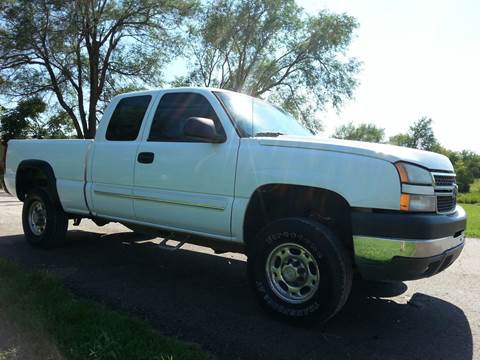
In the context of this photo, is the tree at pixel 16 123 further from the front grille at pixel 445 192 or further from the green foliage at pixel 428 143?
the green foliage at pixel 428 143

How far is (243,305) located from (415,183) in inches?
75.4

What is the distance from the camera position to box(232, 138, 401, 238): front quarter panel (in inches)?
135

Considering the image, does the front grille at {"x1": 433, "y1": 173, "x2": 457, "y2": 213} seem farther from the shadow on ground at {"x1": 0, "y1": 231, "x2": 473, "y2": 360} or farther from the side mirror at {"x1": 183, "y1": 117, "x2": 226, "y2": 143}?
the side mirror at {"x1": 183, "y1": 117, "x2": 226, "y2": 143}

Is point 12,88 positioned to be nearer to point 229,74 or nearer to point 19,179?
point 229,74

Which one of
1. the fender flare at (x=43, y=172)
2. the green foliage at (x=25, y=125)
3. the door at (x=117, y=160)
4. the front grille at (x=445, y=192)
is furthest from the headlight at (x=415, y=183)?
the green foliage at (x=25, y=125)

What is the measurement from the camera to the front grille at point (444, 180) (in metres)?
3.71

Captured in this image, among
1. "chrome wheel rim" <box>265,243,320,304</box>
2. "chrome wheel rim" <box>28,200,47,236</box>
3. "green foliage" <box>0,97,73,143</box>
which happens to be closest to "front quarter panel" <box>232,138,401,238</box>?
"chrome wheel rim" <box>265,243,320,304</box>

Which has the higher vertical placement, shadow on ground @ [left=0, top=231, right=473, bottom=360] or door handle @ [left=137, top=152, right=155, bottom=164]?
door handle @ [left=137, top=152, right=155, bottom=164]

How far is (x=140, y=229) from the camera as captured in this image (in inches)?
210

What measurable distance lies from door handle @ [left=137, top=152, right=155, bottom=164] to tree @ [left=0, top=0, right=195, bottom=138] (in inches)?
850

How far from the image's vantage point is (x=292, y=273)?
384 centimetres

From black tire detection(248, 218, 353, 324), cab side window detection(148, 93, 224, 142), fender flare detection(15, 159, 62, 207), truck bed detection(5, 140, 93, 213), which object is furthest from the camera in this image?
fender flare detection(15, 159, 62, 207)

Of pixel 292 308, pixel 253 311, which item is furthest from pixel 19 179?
pixel 292 308

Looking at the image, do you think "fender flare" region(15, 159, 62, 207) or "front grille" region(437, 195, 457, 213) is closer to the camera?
"front grille" region(437, 195, 457, 213)
